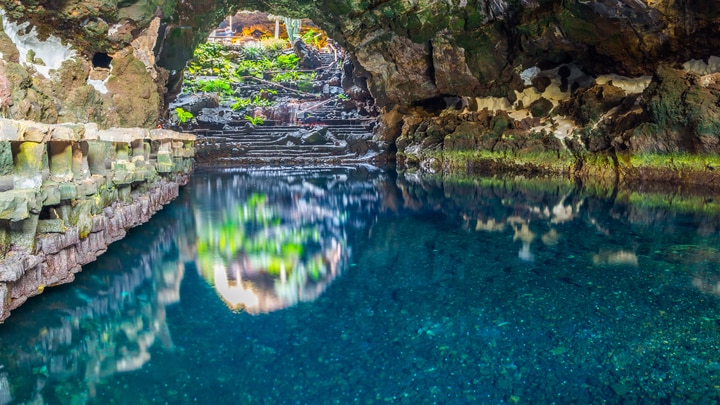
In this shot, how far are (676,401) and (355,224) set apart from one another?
614 centimetres

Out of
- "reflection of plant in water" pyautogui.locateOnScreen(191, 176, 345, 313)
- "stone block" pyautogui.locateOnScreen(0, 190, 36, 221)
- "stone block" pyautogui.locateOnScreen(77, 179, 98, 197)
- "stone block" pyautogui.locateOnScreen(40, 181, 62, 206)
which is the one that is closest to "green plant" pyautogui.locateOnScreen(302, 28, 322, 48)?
"reflection of plant in water" pyautogui.locateOnScreen(191, 176, 345, 313)

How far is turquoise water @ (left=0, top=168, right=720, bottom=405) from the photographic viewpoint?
10.4 feet

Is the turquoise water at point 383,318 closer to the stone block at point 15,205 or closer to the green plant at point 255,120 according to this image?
the stone block at point 15,205

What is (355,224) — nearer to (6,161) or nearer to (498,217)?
(498,217)

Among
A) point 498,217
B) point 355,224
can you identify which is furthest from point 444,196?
point 355,224

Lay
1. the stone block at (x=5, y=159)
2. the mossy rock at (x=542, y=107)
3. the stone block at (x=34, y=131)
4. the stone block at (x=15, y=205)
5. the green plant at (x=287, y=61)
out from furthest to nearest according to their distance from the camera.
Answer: the green plant at (x=287, y=61) → the mossy rock at (x=542, y=107) → the stone block at (x=34, y=131) → the stone block at (x=5, y=159) → the stone block at (x=15, y=205)

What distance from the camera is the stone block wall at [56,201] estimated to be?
3783 millimetres

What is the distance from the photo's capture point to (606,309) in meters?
4.41

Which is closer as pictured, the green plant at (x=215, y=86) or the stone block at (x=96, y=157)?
the stone block at (x=96, y=157)

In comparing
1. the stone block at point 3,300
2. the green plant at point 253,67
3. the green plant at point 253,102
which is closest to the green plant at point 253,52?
the green plant at point 253,67

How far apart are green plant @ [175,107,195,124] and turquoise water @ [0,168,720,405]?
16251 millimetres

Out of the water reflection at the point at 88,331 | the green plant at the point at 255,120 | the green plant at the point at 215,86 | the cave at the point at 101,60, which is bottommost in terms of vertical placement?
the water reflection at the point at 88,331

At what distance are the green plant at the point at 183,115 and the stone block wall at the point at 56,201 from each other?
53.0 feet

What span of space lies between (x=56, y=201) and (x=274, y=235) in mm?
3609
